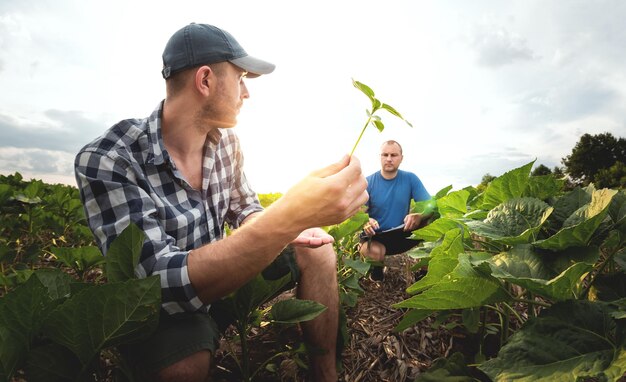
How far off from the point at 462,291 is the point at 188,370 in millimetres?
974

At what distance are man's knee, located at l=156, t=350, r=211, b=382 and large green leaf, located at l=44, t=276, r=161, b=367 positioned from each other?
33 centimetres

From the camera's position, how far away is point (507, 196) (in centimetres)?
→ 133

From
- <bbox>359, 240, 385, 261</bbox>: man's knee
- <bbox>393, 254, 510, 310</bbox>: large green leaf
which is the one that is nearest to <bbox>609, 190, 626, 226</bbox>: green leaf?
<bbox>393, 254, 510, 310</bbox>: large green leaf

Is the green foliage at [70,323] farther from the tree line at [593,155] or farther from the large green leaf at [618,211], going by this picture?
the tree line at [593,155]

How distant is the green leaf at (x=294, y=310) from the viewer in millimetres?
1464

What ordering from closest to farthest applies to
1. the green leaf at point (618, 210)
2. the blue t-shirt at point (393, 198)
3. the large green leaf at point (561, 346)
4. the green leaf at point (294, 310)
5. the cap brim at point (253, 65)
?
1. the large green leaf at point (561, 346)
2. the green leaf at point (618, 210)
3. the green leaf at point (294, 310)
4. the cap brim at point (253, 65)
5. the blue t-shirt at point (393, 198)

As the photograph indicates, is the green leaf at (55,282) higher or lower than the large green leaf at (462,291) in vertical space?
lower

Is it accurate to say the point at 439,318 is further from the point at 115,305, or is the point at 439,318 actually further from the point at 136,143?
the point at 136,143

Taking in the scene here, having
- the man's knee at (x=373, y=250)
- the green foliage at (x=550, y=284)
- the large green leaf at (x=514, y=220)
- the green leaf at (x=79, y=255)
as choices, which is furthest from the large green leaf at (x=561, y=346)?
the man's knee at (x=373, y=250)

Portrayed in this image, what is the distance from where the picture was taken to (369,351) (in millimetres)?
2086

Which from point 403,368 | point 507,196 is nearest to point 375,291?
point 403,368

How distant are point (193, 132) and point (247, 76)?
1.83 feet

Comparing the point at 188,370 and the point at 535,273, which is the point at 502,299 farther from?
the point at 188,370

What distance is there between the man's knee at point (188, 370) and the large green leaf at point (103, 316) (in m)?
0.33
